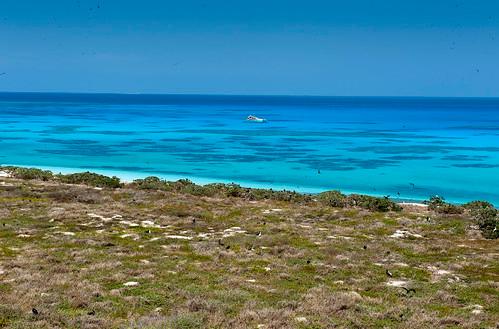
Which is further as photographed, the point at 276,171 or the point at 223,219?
the point at 276,171

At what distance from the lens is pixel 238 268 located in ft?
62.4

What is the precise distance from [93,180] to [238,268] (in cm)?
2617

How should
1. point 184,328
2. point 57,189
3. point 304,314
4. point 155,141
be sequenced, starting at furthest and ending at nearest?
point 155,141 < point 57,189 < point 304,314 < point 184,328

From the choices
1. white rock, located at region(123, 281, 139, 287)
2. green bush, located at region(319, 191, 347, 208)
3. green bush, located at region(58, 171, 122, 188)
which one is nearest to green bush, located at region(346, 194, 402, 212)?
green bush, located at region(319, 191, 347, 208)

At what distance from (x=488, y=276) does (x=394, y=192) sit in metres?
42.6

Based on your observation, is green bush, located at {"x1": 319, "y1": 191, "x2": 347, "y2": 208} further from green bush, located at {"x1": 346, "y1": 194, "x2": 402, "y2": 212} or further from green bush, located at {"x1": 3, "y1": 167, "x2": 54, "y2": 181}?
green bush, located at {"x1": 3, "y1": 167, "x2": 54, "y2": 181}

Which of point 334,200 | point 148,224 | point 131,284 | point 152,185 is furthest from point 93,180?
point 131,284

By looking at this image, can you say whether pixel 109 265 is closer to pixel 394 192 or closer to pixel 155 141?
pixel 394 192

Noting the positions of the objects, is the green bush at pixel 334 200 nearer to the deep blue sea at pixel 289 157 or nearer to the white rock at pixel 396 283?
the white rock at pixel 396 283

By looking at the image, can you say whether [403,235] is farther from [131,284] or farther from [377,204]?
[131,284]

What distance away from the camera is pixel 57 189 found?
3622 cm

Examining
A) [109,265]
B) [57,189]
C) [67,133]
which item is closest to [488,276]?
[109,265]

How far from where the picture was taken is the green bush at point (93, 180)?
41.2m

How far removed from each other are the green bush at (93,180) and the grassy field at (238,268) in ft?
29.0
